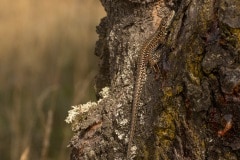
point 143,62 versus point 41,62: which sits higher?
point 41,62

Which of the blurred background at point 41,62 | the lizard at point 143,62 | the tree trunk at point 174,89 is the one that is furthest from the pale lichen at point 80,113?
the blurred background at point 41,62

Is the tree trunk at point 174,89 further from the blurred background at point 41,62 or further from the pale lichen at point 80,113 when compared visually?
the blurred background at point 41,62

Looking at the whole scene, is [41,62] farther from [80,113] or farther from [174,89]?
[174,89]

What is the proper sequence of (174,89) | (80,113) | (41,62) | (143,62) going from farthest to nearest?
(41,62)
(80,113)
(143,62)
(174,89)

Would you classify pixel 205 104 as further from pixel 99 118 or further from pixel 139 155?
pixel 99 118

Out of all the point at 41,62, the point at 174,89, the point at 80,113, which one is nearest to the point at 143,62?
the point at 174,89

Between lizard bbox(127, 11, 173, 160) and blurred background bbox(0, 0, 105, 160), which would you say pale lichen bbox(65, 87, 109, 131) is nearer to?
lizard bbox(127, 11, 173, 160)
